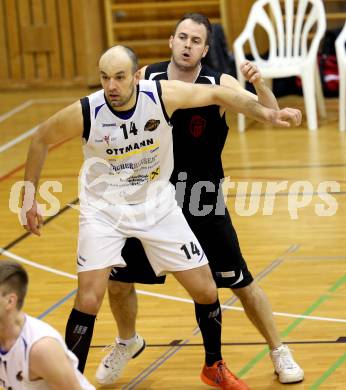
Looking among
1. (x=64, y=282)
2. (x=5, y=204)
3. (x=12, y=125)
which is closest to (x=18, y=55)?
(x=12, y=125)

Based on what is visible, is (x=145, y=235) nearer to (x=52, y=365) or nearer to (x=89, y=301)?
(x=89, y=301)

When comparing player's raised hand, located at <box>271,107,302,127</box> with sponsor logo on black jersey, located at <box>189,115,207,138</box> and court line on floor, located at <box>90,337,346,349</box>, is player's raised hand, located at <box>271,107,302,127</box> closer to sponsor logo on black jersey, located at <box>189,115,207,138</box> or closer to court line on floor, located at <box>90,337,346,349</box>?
sponsor logo on black jersey, located at <box>189,115,207,138</box>

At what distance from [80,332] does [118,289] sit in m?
0.64

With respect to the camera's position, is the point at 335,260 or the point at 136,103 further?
the point at 335,260

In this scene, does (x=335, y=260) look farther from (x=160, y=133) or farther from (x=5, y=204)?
(x=5, y=204)

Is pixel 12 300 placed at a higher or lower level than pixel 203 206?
higher

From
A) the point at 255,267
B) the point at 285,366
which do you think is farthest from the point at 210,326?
the point at 255,267

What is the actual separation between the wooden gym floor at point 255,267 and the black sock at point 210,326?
24 centimetres

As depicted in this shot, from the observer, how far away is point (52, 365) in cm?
405

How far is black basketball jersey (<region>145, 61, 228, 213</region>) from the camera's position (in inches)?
233

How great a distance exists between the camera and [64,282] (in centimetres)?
816

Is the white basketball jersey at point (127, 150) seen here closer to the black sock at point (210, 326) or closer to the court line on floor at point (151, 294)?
the black sock at point (210, 326)

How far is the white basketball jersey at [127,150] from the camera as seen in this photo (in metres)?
5.46

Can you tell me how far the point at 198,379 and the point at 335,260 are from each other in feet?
7.78
